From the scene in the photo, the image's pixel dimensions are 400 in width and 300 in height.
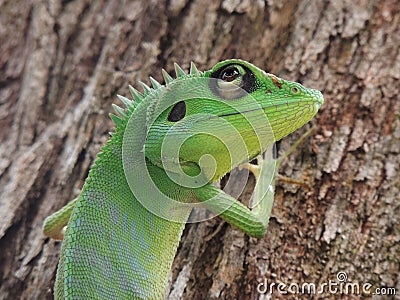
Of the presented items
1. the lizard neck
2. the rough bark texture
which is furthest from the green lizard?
the rough bark texture

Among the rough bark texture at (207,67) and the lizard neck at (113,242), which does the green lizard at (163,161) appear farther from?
the rough bark texture at (207,67)

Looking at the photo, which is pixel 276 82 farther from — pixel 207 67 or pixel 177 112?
pixel 207 67

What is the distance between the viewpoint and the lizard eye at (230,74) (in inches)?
140

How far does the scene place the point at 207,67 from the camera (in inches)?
225

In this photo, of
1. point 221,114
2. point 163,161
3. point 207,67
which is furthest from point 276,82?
point 207,67

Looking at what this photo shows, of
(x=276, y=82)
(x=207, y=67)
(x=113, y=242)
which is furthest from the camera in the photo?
(x=207, y=67)

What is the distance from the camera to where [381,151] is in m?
4.79

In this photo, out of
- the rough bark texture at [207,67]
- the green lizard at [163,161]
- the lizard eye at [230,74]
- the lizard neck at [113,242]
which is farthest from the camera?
the rough bark texture at [207,67]

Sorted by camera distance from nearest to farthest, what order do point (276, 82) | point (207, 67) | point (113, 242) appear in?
point (113, 242) → point (276, 82) → point (207, 67)

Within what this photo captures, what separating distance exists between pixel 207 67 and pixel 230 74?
2206mm

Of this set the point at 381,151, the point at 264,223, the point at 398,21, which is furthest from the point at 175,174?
the point at 398,21

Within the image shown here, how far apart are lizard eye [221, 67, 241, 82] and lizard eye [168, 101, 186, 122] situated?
389 millimetres

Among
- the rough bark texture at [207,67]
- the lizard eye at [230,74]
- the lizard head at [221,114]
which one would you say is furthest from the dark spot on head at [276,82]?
the rough bark texture at [207,67]

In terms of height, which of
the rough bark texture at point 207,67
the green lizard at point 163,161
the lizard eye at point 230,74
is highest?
the lizard eye at point 230,74
